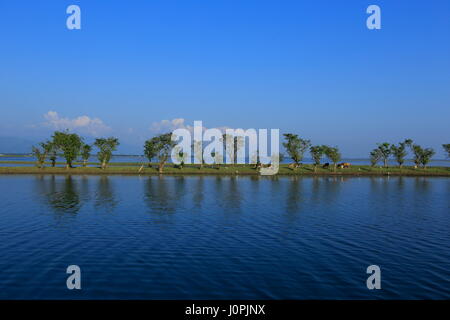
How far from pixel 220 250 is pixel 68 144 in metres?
104

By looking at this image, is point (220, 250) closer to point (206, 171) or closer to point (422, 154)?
point (206, 171)

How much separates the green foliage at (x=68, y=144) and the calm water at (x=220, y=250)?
68.2 metres

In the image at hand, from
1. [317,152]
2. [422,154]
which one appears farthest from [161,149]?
[422,154]

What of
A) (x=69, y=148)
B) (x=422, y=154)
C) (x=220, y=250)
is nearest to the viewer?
(x=220, y=250)

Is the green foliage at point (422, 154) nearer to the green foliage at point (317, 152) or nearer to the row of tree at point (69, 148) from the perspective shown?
the green foliage at point (317, 152)

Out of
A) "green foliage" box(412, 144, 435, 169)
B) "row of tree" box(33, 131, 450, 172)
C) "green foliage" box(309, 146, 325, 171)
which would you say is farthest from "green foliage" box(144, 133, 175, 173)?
"green foliage" box(412, 144, 435, 169)

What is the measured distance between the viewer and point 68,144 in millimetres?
113875

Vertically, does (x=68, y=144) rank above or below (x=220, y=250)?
above

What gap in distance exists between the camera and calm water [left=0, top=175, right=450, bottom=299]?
19.2 meters

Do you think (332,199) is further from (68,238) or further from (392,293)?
(68,238)

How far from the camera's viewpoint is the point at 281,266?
75.7ft

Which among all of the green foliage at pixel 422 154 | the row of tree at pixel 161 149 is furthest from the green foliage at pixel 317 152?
the green foliage at pixel 422 154

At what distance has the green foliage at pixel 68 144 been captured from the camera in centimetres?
11350

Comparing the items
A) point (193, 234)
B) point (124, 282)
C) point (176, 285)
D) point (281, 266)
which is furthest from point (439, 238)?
point (124, 282)
